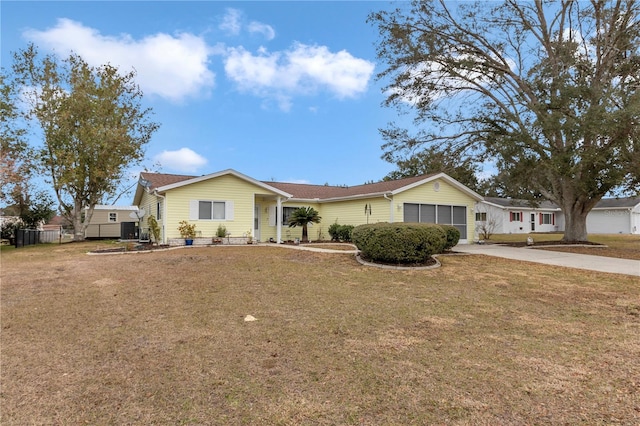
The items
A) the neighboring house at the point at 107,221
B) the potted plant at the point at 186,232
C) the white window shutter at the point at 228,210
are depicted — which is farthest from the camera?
the neighboring house at the point at 107,221

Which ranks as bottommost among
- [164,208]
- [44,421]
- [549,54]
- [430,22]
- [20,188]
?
[44,421]

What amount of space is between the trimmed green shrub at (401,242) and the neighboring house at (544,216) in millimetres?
25805

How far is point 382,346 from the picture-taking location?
4.20 metres

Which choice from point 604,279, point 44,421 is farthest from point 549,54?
point 44,421

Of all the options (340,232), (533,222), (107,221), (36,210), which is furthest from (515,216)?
Result: (36,210)

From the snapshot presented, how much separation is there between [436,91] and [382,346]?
1766 centimetres

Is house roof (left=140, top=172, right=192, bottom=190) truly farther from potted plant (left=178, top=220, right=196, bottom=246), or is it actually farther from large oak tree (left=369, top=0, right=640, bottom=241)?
large oak tree (left=369, top=0, right=640, bottom=241)

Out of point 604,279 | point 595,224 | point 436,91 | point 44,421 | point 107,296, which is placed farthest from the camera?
point 595,224

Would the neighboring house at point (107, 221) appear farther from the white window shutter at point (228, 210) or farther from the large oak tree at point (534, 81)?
the large oak tree at point (534, 81)

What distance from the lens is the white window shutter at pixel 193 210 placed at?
16016 millimetres

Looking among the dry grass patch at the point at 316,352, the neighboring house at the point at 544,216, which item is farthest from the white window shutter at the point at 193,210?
the neighboring house at the point at 544,216

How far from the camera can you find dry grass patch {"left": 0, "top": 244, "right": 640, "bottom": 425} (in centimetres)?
285

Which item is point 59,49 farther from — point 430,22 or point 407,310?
point 407,310

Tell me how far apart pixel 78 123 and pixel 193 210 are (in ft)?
37.0
